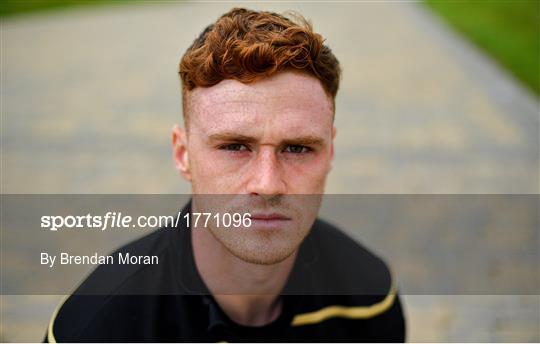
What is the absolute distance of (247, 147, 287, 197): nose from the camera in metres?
2.17

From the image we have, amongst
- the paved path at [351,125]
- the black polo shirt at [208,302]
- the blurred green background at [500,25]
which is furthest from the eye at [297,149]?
the blurred green background at [500,25]

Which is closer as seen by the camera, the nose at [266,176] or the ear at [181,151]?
the nose at [266,176]

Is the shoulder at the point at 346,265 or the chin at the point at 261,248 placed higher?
the chin at the point at 261,248

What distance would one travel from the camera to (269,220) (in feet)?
7.43

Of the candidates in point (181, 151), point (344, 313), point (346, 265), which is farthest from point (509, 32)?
point (181, 151)

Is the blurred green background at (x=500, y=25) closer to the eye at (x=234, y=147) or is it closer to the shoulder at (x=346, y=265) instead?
the shoulder at (x=346, y=265)

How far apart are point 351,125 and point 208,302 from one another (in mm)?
7206

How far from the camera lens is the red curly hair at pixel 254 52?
7.07 feet

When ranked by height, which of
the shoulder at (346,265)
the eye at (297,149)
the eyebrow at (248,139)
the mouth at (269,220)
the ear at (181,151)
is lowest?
the shoulder at (346,265)

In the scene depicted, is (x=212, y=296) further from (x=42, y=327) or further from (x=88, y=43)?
(x=88, y=43)

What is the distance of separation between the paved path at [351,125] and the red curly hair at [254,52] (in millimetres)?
1072

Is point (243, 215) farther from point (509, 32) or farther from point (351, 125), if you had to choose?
point (509, 32)

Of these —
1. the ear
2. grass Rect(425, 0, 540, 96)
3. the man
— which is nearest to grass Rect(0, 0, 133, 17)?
grass Rect(425, 0, 540, 96)

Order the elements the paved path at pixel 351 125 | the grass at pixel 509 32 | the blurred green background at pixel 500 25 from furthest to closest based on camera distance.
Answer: the blurred green background at pixel 500 25 → the grass at pixel 509 32 → the paved path at pixel 351 125
